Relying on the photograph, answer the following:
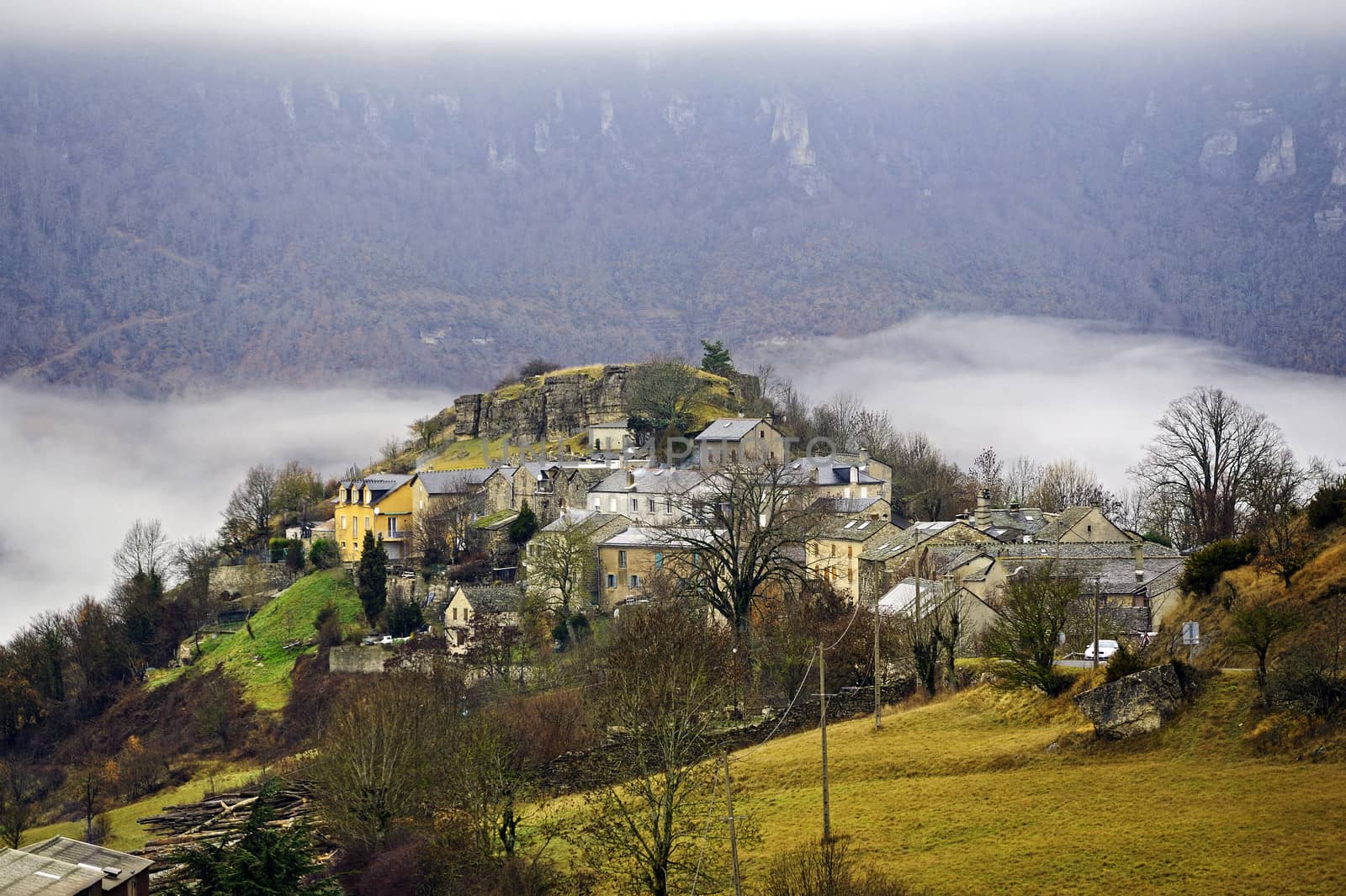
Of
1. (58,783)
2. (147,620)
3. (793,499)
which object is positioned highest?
(793,499)

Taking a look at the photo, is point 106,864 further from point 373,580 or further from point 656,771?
point 373,580

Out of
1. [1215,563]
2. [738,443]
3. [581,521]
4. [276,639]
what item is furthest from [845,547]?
[276,639]

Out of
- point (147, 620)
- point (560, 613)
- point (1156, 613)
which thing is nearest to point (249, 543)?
point (147, 620)

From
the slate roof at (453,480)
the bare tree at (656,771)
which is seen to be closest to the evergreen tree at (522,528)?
the slate roof at (453,480)

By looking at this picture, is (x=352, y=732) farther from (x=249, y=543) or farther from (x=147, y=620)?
(x=249, y=543)

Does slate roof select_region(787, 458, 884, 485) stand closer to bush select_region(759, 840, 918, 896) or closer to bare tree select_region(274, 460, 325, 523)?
bare tree select_region(274, 460, 325, 523)

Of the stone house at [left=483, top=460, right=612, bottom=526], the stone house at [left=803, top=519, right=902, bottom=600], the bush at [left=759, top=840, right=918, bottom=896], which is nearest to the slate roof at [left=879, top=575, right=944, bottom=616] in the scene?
the stone house at [left=803, top=519, right=902, bottom=600]
